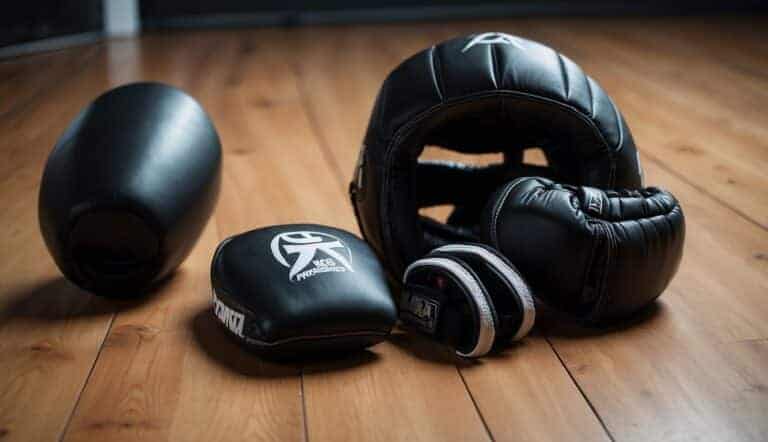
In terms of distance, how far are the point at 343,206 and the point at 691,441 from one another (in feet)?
3.20

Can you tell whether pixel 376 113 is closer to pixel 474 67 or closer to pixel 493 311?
pixel 474 67

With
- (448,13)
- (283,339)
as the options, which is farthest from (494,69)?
(448,13)

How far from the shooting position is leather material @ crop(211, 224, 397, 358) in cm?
137

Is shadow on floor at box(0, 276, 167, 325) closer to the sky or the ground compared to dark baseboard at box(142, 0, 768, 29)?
closer to the sky

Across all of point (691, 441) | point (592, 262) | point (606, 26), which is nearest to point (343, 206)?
point (592, 262)

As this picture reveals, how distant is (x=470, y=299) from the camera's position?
1394mm

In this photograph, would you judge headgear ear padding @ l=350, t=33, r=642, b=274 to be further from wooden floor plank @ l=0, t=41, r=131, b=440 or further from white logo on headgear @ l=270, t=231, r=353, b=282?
wooden floor plank @ l=0, t=41, r=131, b=440

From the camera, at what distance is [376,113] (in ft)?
5.47

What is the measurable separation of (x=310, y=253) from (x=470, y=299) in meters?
0.23

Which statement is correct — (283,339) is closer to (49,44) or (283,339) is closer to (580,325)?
(580,325)

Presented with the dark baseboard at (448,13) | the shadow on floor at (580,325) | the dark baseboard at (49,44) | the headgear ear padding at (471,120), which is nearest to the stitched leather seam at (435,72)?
the headgear ear padding at (471,120)

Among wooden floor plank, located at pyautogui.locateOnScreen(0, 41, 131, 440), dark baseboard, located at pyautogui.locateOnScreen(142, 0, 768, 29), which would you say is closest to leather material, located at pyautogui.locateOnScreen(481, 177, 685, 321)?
wooden floor plank, located at pyautogui.locateOnScreen(0, 41, 131, 440)

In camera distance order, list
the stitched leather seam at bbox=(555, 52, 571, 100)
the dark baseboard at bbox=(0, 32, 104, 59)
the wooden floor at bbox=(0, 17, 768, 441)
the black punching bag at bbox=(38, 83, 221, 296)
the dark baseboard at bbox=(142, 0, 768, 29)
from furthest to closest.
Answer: the dark baseboard at bbox=(142, 0, 768, 29), the dark baseboard at bbox=(0, 32, 104, 59), the stitched leather seam at bbox=(555, 52, 571, 100), the black punching bag at bbox=(38, 83, 221, 296), the wooden floor at bbox=(0, 17, 768, 441)

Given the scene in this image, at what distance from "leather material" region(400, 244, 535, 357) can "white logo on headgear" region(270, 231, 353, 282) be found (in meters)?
0.11
